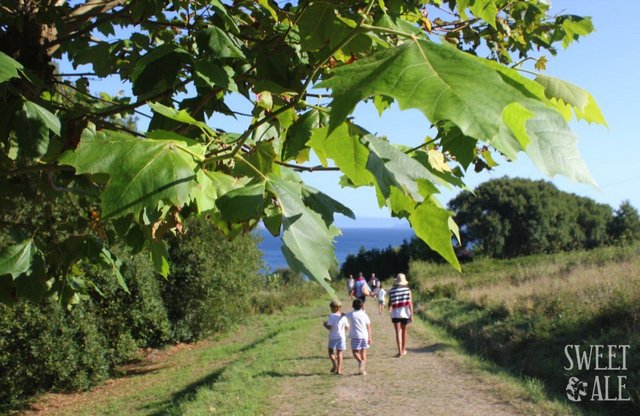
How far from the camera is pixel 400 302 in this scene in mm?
10906

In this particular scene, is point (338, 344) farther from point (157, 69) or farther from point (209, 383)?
point (157, 69)

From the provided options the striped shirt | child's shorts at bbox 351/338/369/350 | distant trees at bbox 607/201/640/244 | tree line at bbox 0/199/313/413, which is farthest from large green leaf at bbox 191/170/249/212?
distant trees at bbox 607/201/640/244

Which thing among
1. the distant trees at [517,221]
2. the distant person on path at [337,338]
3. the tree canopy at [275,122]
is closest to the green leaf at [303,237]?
the tree canopy at [275,122]

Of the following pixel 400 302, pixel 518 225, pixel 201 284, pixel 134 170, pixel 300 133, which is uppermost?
pixel 518 225

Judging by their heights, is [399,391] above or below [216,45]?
below

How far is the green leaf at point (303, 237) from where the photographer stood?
1183 millimetres

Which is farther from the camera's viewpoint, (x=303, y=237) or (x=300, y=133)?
(x=300, y=133)

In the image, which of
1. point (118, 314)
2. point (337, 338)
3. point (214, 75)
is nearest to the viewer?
point (214, 75)

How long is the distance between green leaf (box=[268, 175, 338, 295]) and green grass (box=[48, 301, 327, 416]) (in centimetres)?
710

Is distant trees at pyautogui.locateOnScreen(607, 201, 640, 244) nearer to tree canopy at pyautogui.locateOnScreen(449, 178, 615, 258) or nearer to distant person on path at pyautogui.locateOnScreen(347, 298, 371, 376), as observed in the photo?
tree canopy at pyautogui.locateOnScreen(449, 178, 615, 258)

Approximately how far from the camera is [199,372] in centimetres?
1431

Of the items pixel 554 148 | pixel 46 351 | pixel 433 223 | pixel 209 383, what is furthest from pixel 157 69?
pixel 46 351

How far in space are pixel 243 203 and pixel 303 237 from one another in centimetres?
19

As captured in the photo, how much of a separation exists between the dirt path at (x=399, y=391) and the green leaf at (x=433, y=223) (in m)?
6.66
